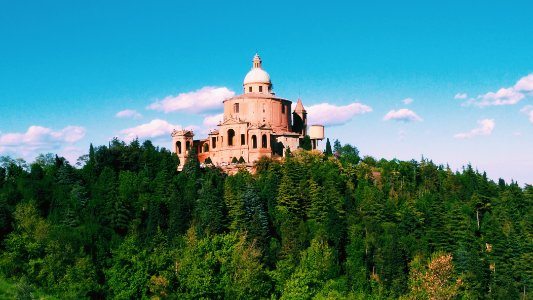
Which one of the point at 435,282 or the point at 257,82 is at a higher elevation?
the point at 257,82

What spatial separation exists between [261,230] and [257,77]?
3256 cm

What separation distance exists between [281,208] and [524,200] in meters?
28.9

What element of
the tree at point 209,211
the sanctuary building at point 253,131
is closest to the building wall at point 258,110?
the sanctuary building at point 253,131

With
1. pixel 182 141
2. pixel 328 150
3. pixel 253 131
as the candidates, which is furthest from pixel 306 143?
pixel 182 141

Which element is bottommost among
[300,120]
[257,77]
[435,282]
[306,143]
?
[435,282]

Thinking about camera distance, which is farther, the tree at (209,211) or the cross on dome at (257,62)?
the cross on dome at (257,62)

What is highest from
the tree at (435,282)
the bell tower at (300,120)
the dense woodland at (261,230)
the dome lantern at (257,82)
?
the dome lantern at (257,82)

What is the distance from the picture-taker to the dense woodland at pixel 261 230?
5534 cm

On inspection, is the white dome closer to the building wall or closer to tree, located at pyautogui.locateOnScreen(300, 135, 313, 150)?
the building wall

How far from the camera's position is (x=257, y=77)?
93.8 metres

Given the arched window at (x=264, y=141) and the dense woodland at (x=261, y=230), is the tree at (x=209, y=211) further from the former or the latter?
the arched window at (x=264, y=141)

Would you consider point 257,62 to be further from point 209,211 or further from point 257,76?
point 209,211

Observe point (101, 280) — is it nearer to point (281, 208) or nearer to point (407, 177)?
point (281, 208)

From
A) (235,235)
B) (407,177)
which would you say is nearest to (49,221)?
(235,235)
